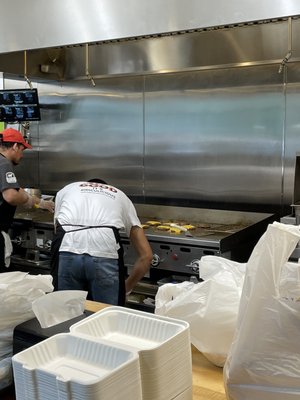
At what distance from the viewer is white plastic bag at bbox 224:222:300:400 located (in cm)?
92

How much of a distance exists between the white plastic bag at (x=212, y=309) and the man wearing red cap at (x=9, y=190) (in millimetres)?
2154

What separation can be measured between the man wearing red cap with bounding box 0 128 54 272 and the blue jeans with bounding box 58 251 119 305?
0.77 metres

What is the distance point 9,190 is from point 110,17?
134cm

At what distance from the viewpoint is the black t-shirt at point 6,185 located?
324 cm

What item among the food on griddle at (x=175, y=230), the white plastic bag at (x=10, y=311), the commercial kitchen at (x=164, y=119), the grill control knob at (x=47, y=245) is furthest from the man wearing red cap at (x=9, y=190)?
the white plastic bag at (x=10, y=311)

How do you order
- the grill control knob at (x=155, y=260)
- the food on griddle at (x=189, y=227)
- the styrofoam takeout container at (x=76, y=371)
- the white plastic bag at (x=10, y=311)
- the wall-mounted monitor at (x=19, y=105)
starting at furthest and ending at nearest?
the wall-mounted monitor at (x=19, y=105)
the food on griddle at (x=189, y=227)
the grill control knob at (x=155, y=260)
the white plastic bag at (x=10, y=311)
the styrofoam takeout container at (x=76, y=371)

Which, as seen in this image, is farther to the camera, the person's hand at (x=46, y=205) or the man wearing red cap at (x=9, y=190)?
the person's hand at (x=46, y=205)

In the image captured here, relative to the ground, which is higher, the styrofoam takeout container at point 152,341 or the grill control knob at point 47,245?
the styrofoam takeout container at point 152,341

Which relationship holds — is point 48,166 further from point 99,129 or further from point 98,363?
point 98,363

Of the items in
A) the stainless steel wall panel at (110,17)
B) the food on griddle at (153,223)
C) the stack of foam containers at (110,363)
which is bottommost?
the food on griddle at (153,223)

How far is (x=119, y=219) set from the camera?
2.64 meters

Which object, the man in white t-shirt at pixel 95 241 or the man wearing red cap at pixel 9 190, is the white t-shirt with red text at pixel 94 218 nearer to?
the man in white t-shirt at pixel 95 241

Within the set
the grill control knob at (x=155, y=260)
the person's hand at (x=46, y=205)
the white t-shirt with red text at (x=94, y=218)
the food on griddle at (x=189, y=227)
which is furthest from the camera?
the person's hand at (x=46, y=205)

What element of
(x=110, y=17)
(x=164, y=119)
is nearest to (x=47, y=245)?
(x=164, y=119)
